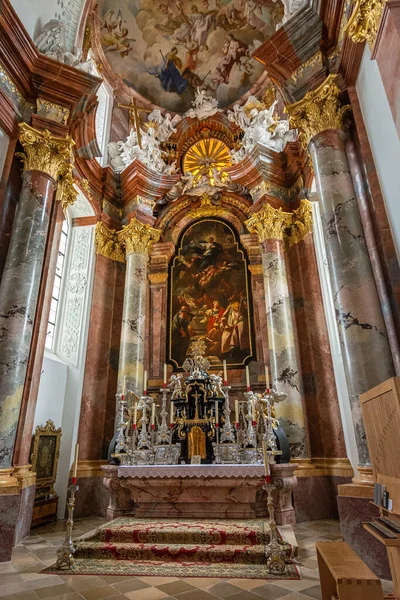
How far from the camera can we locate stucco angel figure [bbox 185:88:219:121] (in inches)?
483

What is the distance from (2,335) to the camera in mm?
5742

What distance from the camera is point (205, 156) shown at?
1257 centimetres

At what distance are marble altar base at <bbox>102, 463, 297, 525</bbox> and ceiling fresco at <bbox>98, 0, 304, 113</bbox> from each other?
11426 mm

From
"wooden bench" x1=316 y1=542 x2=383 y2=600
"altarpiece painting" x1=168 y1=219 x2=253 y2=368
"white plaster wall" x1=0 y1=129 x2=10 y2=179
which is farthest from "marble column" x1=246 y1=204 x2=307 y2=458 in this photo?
"white plaster wall" x1=0 y1=129 x2=10 y2=179

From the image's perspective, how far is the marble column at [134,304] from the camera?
8.97 meters

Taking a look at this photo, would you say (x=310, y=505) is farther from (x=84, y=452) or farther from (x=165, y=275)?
(x=165, y=275)

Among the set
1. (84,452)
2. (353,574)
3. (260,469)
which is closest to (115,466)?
(84,452)

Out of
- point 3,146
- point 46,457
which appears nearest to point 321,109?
point 3,146

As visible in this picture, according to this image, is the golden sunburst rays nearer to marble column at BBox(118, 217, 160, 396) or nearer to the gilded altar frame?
marble column at BBox(118, 217, 160, 396)

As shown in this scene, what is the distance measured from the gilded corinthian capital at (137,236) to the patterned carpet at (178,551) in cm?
654

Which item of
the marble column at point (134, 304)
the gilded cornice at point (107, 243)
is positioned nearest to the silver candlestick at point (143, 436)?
the marble column at point (134, 304)

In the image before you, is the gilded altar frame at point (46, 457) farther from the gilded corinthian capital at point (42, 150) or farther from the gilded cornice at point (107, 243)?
the gilded corinthian capital at point (42, 150)

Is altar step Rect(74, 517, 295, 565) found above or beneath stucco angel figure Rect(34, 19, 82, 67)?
beneath

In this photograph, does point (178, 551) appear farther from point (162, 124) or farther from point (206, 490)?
point (162, 124)
